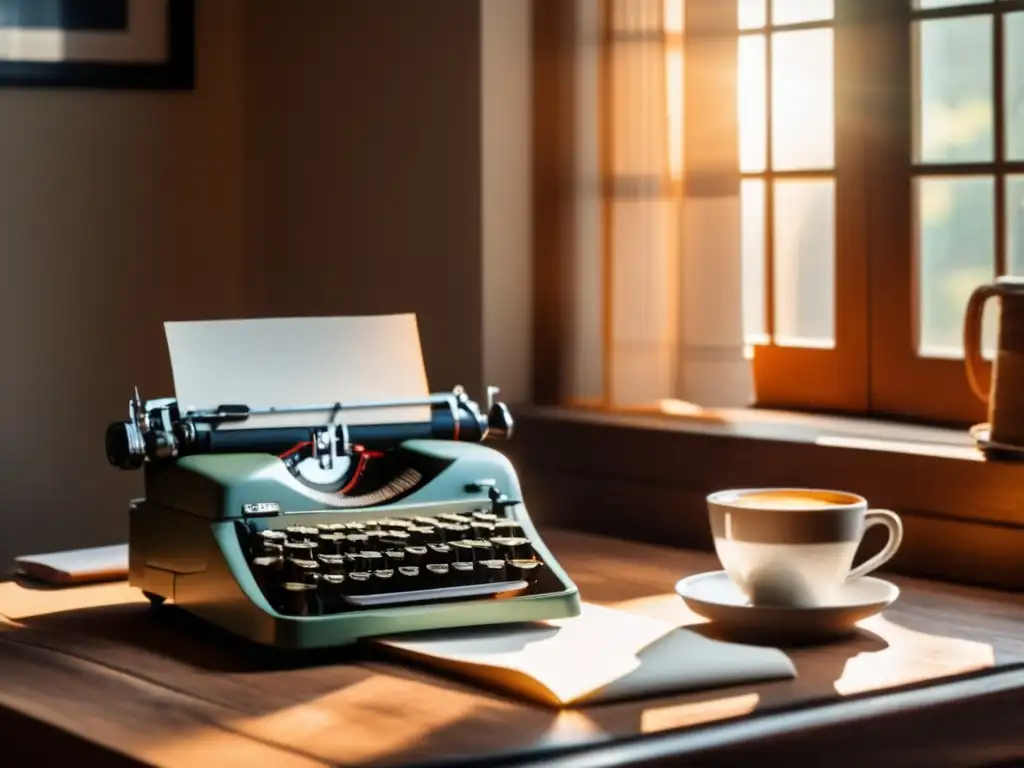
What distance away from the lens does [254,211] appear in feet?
9.02

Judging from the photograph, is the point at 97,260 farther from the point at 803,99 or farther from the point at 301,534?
the point at 301,534

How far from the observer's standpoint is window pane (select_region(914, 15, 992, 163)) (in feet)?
6.56

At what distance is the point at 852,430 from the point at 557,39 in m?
0.69

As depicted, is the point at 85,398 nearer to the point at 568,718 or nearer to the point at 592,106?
the point at 592,106

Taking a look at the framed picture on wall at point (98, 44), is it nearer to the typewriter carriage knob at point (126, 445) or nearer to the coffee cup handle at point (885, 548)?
the typewriter carriage knob at point (126, 445)

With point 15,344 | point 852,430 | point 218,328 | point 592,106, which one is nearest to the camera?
point 218,328

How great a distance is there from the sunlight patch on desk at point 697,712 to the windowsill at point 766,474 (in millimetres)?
548

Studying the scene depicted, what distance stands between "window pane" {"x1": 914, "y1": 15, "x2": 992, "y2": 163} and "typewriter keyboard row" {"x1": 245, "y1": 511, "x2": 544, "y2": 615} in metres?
0.86

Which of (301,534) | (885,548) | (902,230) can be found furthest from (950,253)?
(301,534)

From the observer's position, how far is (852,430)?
1.96 m

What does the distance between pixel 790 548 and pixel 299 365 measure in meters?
0.52

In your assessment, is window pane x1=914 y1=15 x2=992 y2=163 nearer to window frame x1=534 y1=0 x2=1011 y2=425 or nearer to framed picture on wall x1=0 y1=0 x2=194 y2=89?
window frame x1=534 y1=0 x2=1011 y2=425

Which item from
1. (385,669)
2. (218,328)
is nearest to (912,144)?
(218,328)

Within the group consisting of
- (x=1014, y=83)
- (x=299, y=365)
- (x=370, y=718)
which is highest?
(x=1014, y=83)
